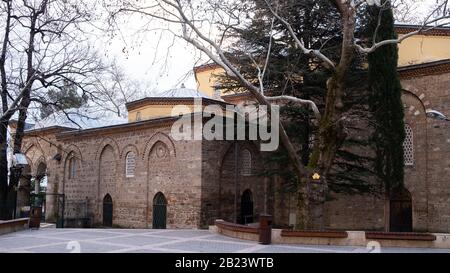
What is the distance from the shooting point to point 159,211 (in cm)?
2200

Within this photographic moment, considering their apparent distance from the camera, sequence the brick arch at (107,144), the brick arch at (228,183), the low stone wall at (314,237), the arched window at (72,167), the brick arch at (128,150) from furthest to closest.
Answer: the arched window at (72,167) < the brick arch at (107,144) < the brick arch at (128,150) < the brick arch at (228,183) < the low stone wall at (314,237)

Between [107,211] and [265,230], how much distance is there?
44.6 ft

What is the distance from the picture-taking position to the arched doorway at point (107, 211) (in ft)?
80.5

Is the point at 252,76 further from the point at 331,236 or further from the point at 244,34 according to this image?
the point at 331,236

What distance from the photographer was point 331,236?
13.1 metres

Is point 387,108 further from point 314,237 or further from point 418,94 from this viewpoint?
point 314,237

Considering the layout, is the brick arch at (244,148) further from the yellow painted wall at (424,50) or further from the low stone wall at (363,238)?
the low stone wall at (363,238)

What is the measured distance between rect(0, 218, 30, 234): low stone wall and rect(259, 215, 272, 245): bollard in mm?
8366

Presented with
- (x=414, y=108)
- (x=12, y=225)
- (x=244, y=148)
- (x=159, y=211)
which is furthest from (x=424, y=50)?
(x=12, y=225)

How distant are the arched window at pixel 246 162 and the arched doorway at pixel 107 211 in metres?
7.11

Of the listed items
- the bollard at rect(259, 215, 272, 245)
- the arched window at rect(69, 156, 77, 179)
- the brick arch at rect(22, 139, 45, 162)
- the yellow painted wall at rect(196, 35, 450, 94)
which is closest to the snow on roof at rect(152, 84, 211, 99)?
the yellow painted wall at rect(196, 35, 450, 94)

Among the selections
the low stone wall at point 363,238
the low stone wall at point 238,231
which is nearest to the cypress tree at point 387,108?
the low stone wall at point 363,238

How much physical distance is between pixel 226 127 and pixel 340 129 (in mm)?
8061

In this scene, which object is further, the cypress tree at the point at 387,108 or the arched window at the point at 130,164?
the arched window at the point at 130,164
